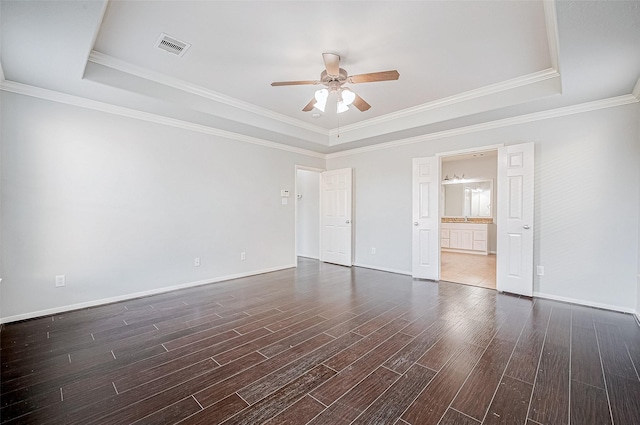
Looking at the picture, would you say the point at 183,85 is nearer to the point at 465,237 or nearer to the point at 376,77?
the point at 376,77

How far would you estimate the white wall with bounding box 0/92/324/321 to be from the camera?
2.96 metres

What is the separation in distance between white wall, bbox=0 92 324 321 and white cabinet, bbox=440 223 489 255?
5479 millimetres

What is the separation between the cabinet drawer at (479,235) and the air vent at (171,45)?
7.76 m

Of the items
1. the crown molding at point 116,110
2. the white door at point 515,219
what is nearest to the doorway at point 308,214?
Result: the crown molding at point 116,110

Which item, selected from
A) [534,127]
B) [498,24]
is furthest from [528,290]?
[498,24]

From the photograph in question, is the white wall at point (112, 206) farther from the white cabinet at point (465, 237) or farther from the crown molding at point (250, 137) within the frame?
the white cabinet at point (465, 237)

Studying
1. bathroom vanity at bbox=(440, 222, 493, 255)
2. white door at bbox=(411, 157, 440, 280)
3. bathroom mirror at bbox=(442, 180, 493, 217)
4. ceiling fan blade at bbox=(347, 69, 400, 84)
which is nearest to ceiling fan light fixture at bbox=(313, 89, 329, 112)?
ceiling fan blade at bbox=(347, 69, 400, 84)

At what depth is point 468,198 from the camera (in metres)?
8.05

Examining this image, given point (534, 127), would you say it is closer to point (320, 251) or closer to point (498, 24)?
point (498, 24)

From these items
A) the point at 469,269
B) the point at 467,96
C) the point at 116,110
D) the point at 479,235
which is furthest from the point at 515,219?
the point at 116,110

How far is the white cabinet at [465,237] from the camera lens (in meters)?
7.42

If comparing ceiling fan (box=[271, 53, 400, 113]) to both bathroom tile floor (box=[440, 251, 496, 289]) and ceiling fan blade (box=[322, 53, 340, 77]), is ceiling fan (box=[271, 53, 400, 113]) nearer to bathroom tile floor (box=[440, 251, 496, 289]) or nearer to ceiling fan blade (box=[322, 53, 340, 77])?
ceiling fan blade (box=[322, 53, 340, 77])

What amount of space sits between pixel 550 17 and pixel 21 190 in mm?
5232

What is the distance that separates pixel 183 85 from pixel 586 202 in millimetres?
5299
